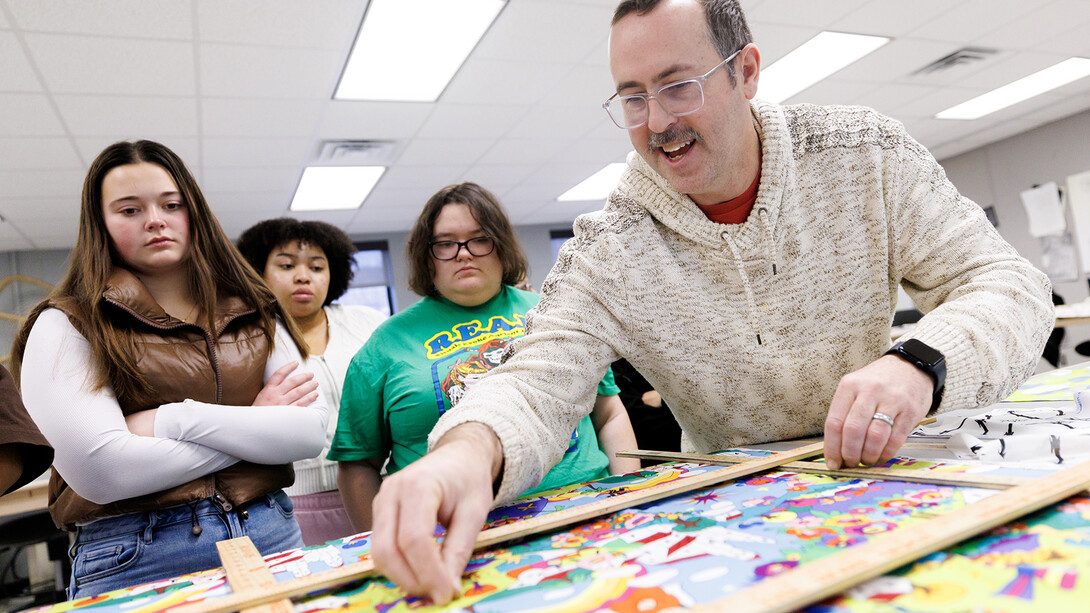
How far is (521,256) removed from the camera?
195cm

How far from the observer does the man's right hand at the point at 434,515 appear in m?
0.60

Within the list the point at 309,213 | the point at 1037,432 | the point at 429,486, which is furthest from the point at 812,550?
the point at 309,213

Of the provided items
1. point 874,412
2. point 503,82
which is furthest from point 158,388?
point 503,82

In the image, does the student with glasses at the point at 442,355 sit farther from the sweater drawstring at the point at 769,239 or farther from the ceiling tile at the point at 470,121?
the ceiling tile at the point at 470,121

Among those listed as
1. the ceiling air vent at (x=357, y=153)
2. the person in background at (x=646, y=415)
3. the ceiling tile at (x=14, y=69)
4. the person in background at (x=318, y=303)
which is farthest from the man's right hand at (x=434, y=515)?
the ceiling air vent at (x=357, y=153)

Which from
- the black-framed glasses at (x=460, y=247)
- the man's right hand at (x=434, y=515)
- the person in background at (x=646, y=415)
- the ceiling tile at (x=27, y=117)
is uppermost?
the ceiling tile at (x=27, y=117)

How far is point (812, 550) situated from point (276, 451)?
1.10 meters

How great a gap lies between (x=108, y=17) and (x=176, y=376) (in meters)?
2.37

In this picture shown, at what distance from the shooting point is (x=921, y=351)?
90 cm

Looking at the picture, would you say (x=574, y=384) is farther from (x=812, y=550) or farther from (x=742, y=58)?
(x=742, y=58)

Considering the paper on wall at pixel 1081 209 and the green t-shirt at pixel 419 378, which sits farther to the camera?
the paper on wall at pixel 1081 209

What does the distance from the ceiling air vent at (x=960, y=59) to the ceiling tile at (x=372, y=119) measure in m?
3.50

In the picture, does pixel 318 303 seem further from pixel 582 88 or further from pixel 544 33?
pixel 582 88

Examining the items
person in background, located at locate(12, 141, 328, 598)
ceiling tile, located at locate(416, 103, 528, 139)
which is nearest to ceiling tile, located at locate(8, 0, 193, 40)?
ceiling tile, located at locate(416, 103, 528, 139)
